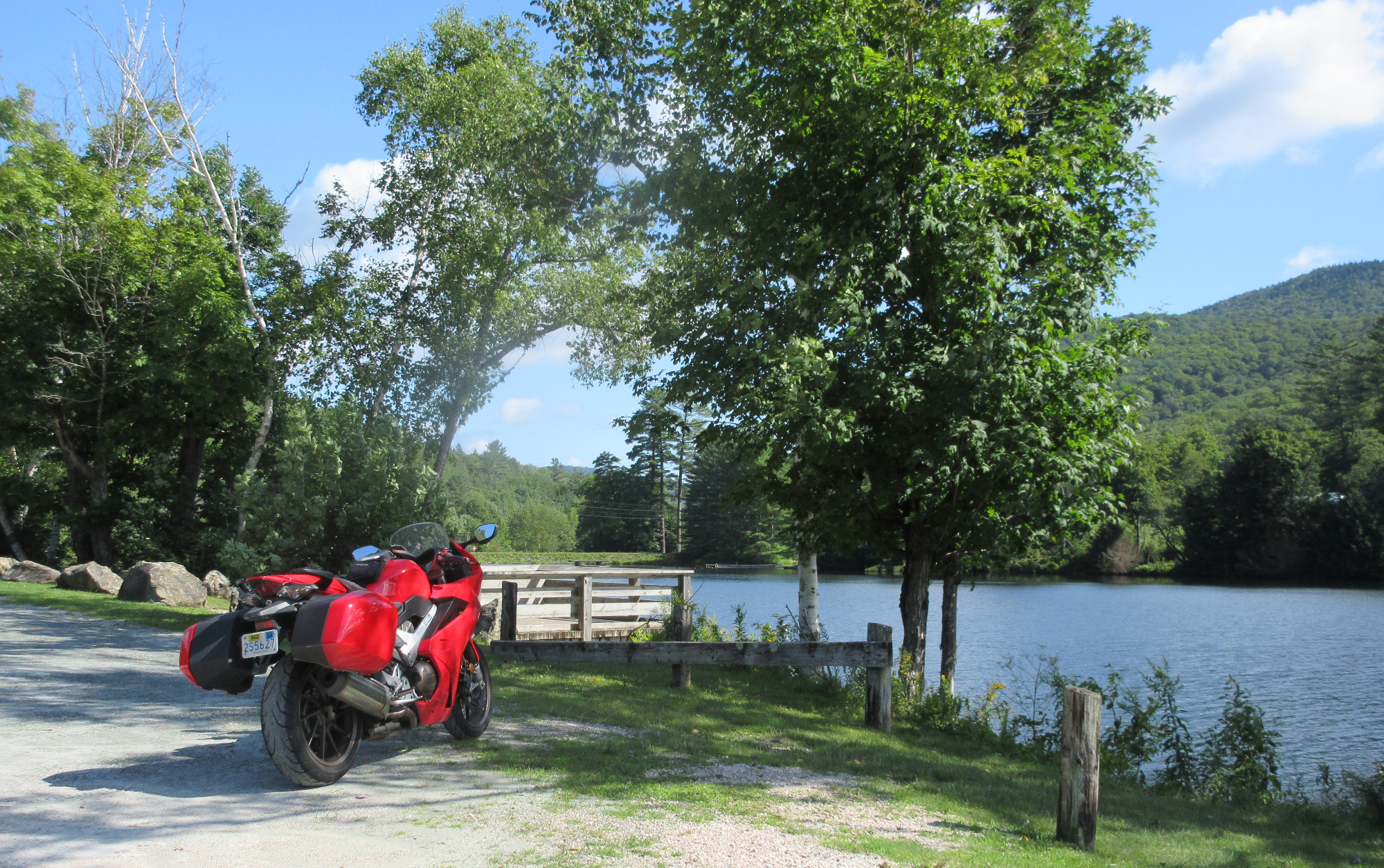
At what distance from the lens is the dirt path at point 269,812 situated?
3.98 m

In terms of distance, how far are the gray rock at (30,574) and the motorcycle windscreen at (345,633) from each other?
848 inches

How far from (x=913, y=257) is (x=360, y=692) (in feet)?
27.0

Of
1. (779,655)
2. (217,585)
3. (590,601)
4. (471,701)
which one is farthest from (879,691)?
(217,585)

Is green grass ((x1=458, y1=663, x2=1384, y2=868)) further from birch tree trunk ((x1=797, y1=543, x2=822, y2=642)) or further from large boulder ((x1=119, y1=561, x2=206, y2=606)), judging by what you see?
large boulder ((x1=119, y1=561, x2=206, y2=606))

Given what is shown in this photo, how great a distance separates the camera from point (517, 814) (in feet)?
15.9

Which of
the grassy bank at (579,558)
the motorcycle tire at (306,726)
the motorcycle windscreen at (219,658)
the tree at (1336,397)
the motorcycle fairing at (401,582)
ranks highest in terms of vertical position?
the tree at (1336,397)

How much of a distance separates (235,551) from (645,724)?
37.5ft

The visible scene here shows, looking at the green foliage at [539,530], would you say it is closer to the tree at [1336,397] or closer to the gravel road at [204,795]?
the tree at [1336,397]

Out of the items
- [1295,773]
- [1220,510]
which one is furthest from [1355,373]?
[1295,773]

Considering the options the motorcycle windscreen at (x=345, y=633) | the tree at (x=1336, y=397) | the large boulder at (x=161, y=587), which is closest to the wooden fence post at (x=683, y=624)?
the motorcycle windscreen at (x=345, y=633)

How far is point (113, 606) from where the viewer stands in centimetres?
1515

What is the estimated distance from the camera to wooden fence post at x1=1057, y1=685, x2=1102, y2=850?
5.36 metres

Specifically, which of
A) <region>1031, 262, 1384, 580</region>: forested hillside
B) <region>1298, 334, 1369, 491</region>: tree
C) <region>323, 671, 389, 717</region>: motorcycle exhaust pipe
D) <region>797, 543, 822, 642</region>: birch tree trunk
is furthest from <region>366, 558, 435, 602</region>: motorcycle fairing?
<region>1298, 334, 1369, 491</region>: tree

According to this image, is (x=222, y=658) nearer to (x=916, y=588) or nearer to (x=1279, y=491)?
(x=916, y=588)
